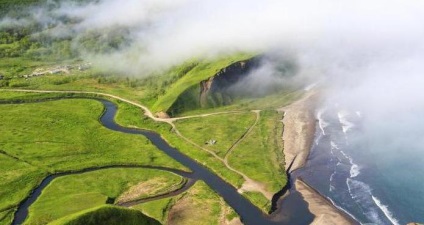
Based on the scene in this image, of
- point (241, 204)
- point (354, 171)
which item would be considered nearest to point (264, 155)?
point (354, 171)

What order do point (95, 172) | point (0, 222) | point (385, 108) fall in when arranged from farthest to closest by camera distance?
point (385, 108), point (95, 172), point (0, 222)

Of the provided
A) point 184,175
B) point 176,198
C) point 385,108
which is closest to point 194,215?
point 176,198

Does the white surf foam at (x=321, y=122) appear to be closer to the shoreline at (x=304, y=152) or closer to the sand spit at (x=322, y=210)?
the shoreline at (x=304, y=152)

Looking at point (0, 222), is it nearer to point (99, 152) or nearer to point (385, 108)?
point (99, 152)

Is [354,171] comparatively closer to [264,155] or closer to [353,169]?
[353,169]

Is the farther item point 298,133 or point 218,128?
point 218,128

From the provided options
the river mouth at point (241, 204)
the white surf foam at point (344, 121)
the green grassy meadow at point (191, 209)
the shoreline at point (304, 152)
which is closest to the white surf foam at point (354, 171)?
the shoreline at point (304, 152)

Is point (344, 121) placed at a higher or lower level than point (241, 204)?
lower
